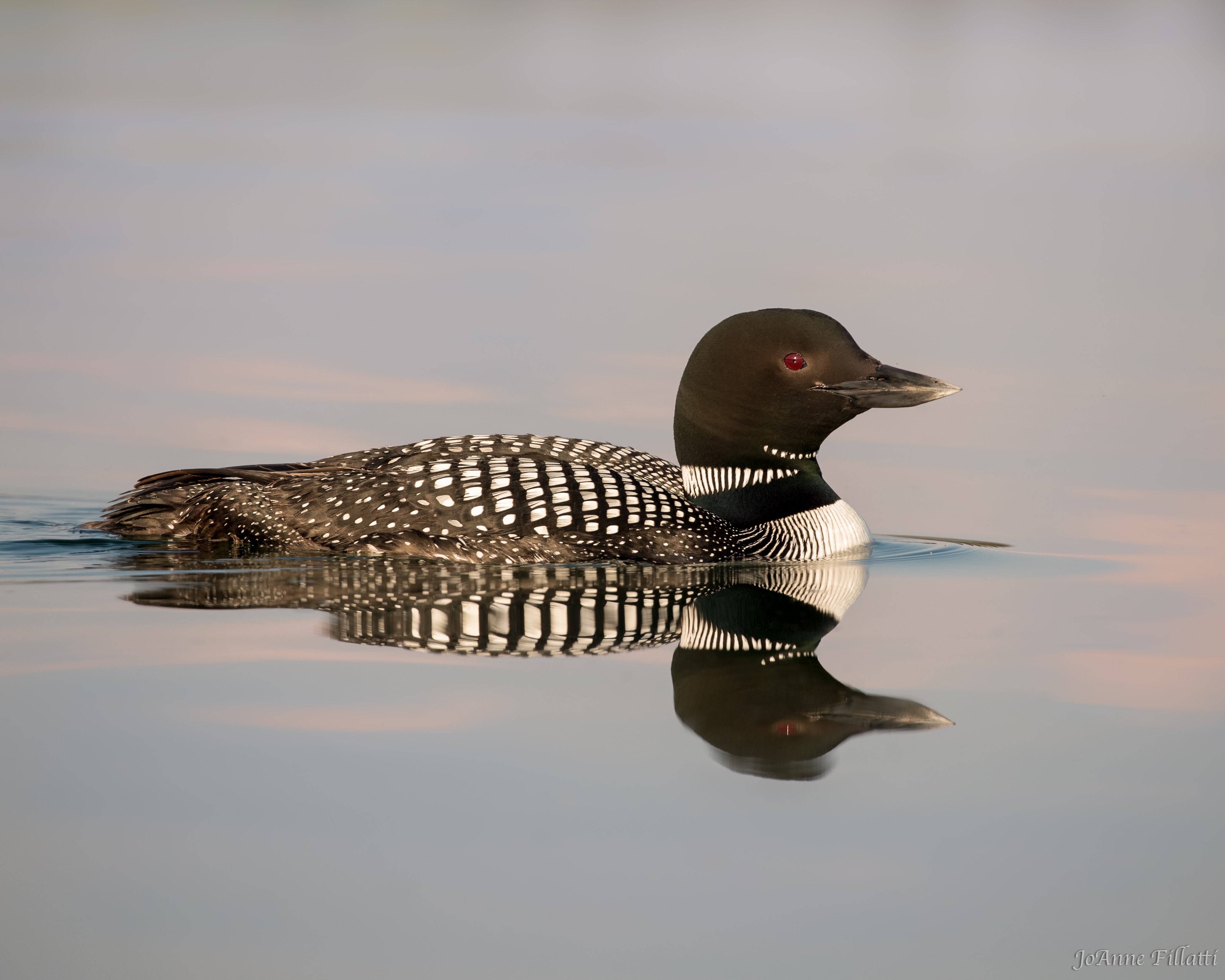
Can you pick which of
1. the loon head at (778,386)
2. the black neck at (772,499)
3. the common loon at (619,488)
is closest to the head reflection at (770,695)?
the common loon at (619,488)

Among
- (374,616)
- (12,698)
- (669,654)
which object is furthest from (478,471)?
(12,698)

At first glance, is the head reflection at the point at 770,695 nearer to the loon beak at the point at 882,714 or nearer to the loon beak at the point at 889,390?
the loon beak at the point at 882,714

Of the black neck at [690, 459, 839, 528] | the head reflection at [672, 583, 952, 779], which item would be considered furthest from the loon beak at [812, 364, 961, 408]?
the head reflection at [672, 583, 952, 779]

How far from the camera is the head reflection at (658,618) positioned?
3.39 m

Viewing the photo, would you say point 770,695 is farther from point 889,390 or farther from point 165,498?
point 165,498

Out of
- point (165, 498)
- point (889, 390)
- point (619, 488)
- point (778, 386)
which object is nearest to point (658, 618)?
point (619, 488)

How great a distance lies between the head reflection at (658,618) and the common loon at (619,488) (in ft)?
0.27

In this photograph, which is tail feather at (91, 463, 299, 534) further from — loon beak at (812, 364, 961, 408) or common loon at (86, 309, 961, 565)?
loon beak at (812, 364, 961, 408)

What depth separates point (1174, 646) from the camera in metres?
4.15

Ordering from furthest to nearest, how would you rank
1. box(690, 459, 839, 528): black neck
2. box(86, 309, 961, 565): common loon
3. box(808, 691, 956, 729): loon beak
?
box(690, 459, 839, 528): black neck, box(86, 309, 961, 565): common loon, box(808, 691, 956, 729): loon beak

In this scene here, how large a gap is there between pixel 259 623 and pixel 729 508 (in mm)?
1789

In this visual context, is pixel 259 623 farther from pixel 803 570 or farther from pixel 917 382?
pixel 917 382

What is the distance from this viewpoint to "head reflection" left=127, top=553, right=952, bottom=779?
3395 mm

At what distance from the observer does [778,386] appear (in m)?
5.24
